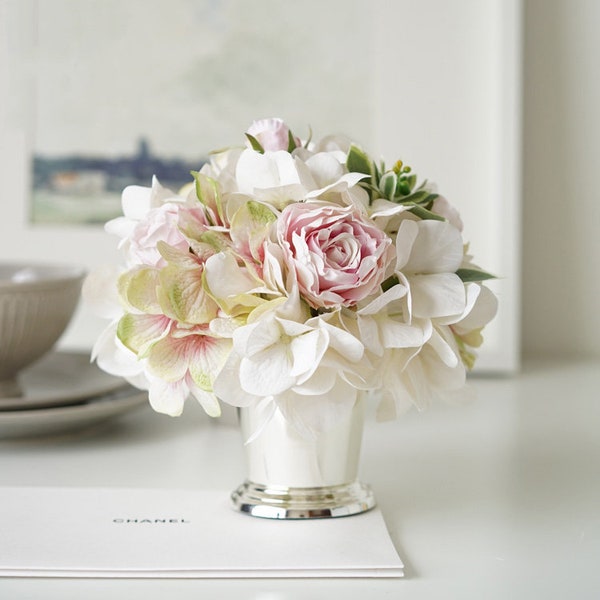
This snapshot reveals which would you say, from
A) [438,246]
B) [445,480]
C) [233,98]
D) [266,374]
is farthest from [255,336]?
[233,98]

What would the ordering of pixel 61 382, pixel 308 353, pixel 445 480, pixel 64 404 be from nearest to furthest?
pixel 308 353, pixel 445 480, pixel 64 404, pixel 61 382

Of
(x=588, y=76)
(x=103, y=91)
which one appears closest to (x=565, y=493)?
(x=588, y=76)

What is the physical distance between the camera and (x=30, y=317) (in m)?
0.88

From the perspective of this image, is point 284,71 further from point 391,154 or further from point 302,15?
point 391,154

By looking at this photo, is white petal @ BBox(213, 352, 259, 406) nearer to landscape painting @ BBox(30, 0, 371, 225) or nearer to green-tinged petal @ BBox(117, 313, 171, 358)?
green-tinged petal @ BBox(117, 313, 171, 358)

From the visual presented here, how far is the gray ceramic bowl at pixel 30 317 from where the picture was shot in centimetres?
86

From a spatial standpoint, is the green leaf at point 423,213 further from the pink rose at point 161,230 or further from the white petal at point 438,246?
the pink rose at point 161,230

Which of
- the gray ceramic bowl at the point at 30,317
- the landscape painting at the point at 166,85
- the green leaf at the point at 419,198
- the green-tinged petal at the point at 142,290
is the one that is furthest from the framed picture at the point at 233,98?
the green-tinged petal at the point at 142,290

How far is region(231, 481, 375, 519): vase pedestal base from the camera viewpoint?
611mm

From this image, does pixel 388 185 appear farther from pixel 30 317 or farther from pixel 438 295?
pixel 30 317

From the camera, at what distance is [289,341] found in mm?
548

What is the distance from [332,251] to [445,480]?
0.86 ft

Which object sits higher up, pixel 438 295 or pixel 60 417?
pixel 438 295

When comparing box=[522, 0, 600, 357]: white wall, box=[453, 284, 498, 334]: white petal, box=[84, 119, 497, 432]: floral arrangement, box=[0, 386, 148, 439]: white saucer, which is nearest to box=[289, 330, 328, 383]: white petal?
box=[84, 119, 497, 432]: floral arrangement
